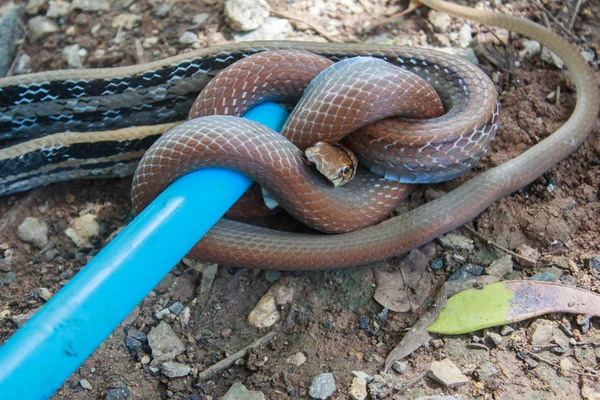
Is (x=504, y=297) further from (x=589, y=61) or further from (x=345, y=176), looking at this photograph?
(x=589, y=61)

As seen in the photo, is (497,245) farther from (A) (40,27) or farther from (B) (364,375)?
(A) (40,27)

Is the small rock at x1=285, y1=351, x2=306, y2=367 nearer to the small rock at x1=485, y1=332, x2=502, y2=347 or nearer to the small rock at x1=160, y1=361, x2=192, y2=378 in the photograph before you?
the small rock at x1=160, y1=361, x2=192, y2=378

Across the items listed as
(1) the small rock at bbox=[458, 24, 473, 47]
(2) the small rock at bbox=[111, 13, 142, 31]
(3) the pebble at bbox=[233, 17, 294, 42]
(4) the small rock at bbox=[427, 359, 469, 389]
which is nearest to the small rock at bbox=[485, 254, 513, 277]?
(4) the small rock at bbox=[427, 359, 469, 389]

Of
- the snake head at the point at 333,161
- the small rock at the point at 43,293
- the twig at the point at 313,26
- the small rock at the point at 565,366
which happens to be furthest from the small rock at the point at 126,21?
the small rock at the point at 565,366

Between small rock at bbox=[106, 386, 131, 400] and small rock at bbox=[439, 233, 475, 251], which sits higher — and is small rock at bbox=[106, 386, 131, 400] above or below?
below

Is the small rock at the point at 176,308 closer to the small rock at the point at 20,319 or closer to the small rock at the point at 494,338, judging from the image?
the small rock at the point at 20,319

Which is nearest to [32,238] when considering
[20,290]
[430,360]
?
[20,290]
